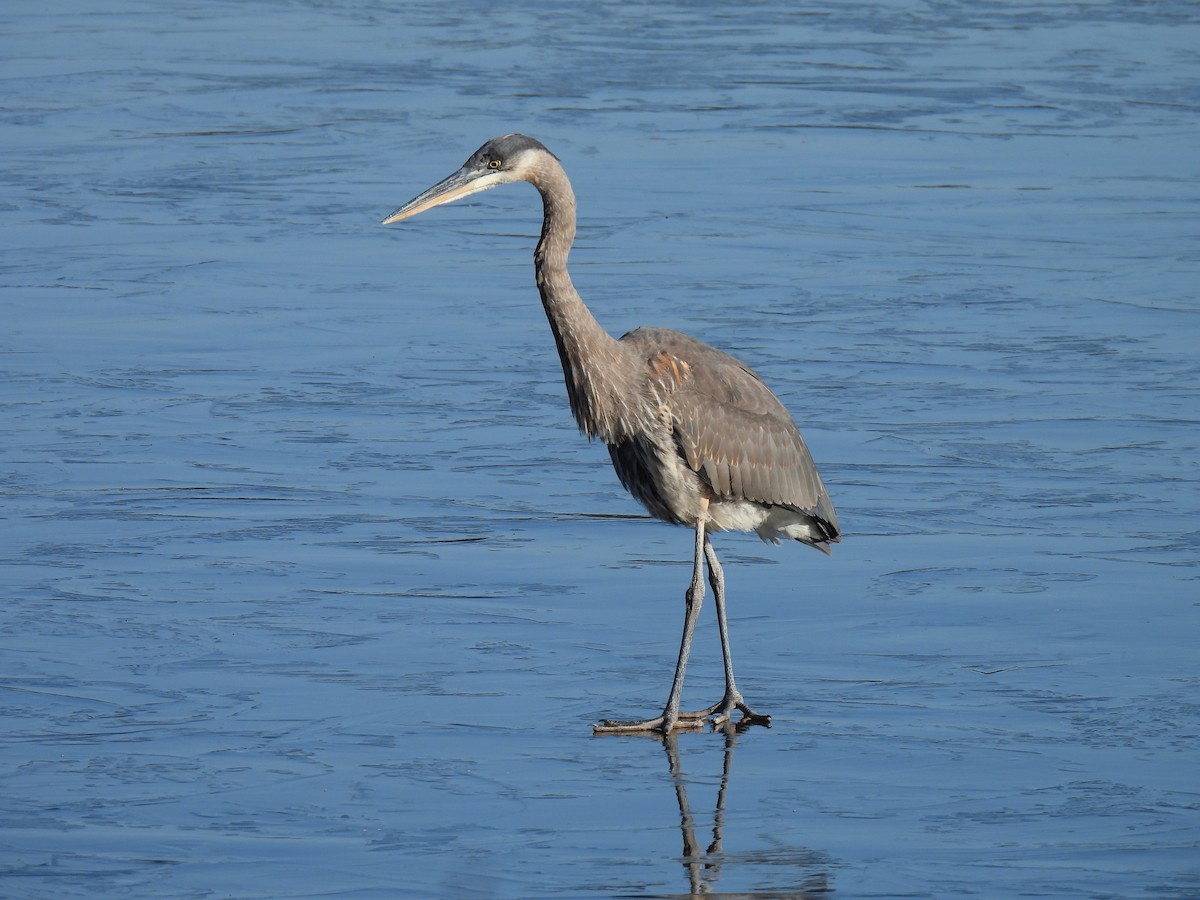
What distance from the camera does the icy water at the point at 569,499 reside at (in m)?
6.12

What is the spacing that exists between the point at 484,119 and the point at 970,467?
27.0 ft

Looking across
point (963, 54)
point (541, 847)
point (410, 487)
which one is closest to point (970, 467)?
point (410, 487)

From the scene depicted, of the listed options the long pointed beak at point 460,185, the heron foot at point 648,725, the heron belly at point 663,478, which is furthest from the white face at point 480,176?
the heron foot at point 648,725

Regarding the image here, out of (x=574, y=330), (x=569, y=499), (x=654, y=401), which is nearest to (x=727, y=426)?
(x=654, y=401)

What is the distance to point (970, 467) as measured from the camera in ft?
32.1

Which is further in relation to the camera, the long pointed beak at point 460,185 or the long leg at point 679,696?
the long pointed beak at point 460,185

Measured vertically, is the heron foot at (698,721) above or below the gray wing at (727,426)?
below

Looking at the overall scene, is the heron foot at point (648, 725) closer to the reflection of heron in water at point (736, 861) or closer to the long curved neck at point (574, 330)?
the reflection of heron in water at point (736, 861)

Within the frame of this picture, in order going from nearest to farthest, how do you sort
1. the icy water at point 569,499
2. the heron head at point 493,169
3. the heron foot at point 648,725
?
the icy water at point 569,499 < the heron foot at point 648,725 < the heron head at point 493,169

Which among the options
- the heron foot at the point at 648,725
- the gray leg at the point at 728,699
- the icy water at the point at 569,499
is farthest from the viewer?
the gray leg at the point at 728,699

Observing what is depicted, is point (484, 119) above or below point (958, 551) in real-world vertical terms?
above

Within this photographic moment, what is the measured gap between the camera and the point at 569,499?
A: 942 centimetres

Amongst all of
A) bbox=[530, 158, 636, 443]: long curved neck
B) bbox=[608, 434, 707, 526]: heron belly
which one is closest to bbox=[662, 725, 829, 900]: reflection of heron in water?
bbox=[608, 434, 707, 526]: heron belly

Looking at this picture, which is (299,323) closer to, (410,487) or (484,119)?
(410,487)
